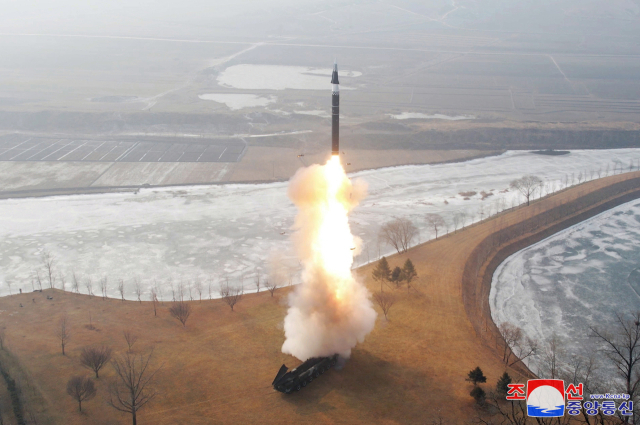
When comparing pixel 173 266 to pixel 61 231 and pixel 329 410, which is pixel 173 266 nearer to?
pixel 61 231

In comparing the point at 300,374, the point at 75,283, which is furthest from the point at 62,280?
the point at 300,374

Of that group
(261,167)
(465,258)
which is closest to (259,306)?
(465,258)

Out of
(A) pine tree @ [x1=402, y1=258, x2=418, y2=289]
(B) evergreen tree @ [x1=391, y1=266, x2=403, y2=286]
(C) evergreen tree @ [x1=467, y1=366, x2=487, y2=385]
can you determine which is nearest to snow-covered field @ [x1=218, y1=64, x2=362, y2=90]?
(B) evergreen tree @ [x1=391, y1=266, x2=403, y2=286]

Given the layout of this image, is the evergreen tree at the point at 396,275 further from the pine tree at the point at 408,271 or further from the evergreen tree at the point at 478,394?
the evergreen tree at the point at 478,394

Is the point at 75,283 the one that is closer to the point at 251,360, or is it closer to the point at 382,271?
the point at 251,360

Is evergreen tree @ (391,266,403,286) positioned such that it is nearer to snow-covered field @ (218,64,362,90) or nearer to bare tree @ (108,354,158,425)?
bare tree @ (108,354,158,425)

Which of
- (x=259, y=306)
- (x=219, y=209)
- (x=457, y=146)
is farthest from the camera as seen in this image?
(x=457, y=146)
